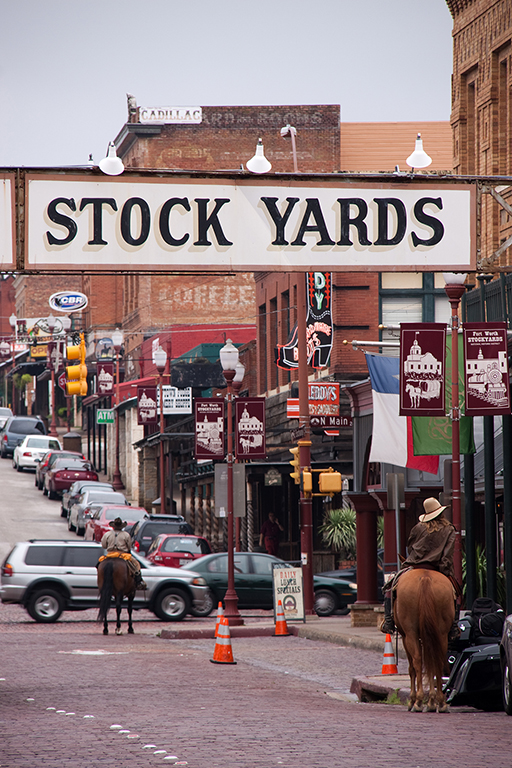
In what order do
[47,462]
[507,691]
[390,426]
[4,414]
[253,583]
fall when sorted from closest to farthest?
1. [507,691]
2. [390,426]
3. [253,583]
4. [47,462]
5. [4,414]

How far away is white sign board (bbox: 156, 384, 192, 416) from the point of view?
163ft

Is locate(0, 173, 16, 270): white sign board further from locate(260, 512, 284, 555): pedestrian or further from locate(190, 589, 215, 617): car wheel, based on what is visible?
locate(260, 512, 284, 555): pedestrian

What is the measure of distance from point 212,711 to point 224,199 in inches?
183

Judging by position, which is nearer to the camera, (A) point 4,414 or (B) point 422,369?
(B) point 422,369

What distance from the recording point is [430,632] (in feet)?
37.4

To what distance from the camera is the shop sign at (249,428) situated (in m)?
28.2

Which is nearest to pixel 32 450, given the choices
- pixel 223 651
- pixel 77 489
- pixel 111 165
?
pixel 77 489

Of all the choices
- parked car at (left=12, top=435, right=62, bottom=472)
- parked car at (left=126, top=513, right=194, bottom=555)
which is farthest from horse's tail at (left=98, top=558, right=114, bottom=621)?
parked car at (left=12, top=435, right=62, bottom=472)

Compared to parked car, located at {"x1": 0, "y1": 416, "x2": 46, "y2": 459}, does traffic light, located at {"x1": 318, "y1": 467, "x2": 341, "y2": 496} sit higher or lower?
lower

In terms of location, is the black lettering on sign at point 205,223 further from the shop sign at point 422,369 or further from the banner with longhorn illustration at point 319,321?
the banner with longhorn illustration at point 319,321

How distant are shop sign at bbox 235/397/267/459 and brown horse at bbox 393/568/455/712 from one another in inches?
655

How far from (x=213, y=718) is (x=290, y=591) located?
45.8ft

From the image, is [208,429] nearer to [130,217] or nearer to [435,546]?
[435,546]

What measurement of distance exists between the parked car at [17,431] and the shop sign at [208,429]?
40.3 metres
